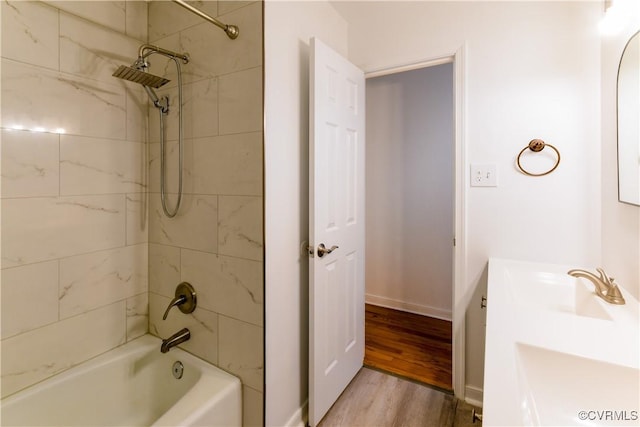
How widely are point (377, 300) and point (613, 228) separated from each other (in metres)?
2.25

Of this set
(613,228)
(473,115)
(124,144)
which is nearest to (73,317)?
(124,144)

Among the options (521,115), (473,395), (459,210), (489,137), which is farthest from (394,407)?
(521,115)

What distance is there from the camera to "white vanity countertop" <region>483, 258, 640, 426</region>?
66cm

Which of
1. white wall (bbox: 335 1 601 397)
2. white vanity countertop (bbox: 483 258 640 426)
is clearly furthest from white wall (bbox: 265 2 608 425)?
white vanity countertop (bbox: 483 258 640 426)

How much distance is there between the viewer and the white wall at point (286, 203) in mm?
1407

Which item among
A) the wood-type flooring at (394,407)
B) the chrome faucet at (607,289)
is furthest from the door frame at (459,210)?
the chrome faucet at (607,289)

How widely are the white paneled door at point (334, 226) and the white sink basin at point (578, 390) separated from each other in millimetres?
997

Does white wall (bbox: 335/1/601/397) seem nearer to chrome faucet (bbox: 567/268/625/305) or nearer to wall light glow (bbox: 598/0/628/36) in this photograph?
wall light glow (bbox: 598/0/628/36)

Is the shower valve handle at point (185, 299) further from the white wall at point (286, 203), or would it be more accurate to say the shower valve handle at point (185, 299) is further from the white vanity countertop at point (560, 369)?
the white vanity countertop at point (560, 369)

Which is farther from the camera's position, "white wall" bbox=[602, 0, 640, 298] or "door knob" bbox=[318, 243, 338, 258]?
"door knob" bbox=[318, 243, 338, 258]

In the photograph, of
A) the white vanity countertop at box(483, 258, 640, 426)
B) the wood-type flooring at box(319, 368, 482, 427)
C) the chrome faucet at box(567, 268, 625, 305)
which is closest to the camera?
the white vanity countertop at box(483, 258, 640, 426)

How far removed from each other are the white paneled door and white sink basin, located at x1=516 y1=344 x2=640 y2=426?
997 mm

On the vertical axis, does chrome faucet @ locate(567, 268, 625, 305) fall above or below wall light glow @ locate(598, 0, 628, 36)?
below
